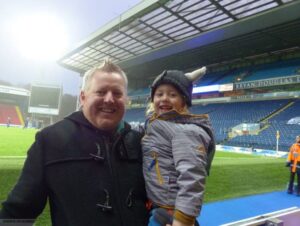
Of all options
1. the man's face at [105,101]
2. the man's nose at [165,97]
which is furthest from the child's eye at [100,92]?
the man's nose at [165,97]

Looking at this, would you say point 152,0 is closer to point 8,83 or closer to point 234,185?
point 234,185

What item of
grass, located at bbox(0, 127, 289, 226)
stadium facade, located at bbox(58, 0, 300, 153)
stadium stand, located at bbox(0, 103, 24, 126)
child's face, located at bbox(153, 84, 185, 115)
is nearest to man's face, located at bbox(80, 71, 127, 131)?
child's face, located at bbox(153, 84, 185, 115)

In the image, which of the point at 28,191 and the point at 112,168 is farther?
the point at 112,168

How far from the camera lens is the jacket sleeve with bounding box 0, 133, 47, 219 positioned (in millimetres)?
1328

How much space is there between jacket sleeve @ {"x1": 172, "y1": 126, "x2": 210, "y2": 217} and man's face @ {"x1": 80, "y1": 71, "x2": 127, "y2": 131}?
359mm

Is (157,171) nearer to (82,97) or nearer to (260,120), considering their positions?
(82,97)

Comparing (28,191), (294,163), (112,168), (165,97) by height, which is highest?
(165,97)

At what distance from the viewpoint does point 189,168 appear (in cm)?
159

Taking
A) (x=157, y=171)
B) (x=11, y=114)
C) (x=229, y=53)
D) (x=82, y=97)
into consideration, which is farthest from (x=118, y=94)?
(x=11, y=114)

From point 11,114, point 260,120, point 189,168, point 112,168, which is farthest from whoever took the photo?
point 11,114

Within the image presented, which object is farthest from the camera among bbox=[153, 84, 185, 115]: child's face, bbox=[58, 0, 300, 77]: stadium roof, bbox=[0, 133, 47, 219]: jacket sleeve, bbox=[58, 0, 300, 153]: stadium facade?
bbox=[58, 0, 300, 153]: stadium facade

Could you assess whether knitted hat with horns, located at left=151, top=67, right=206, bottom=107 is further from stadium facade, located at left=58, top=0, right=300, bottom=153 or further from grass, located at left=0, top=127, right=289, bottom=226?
stadium facade, located at left=58, top=0, right=300, bottom=153

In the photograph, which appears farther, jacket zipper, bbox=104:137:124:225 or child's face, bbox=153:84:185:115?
child's face, bbox=153:84:185:115

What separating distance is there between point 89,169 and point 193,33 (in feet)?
74.3
